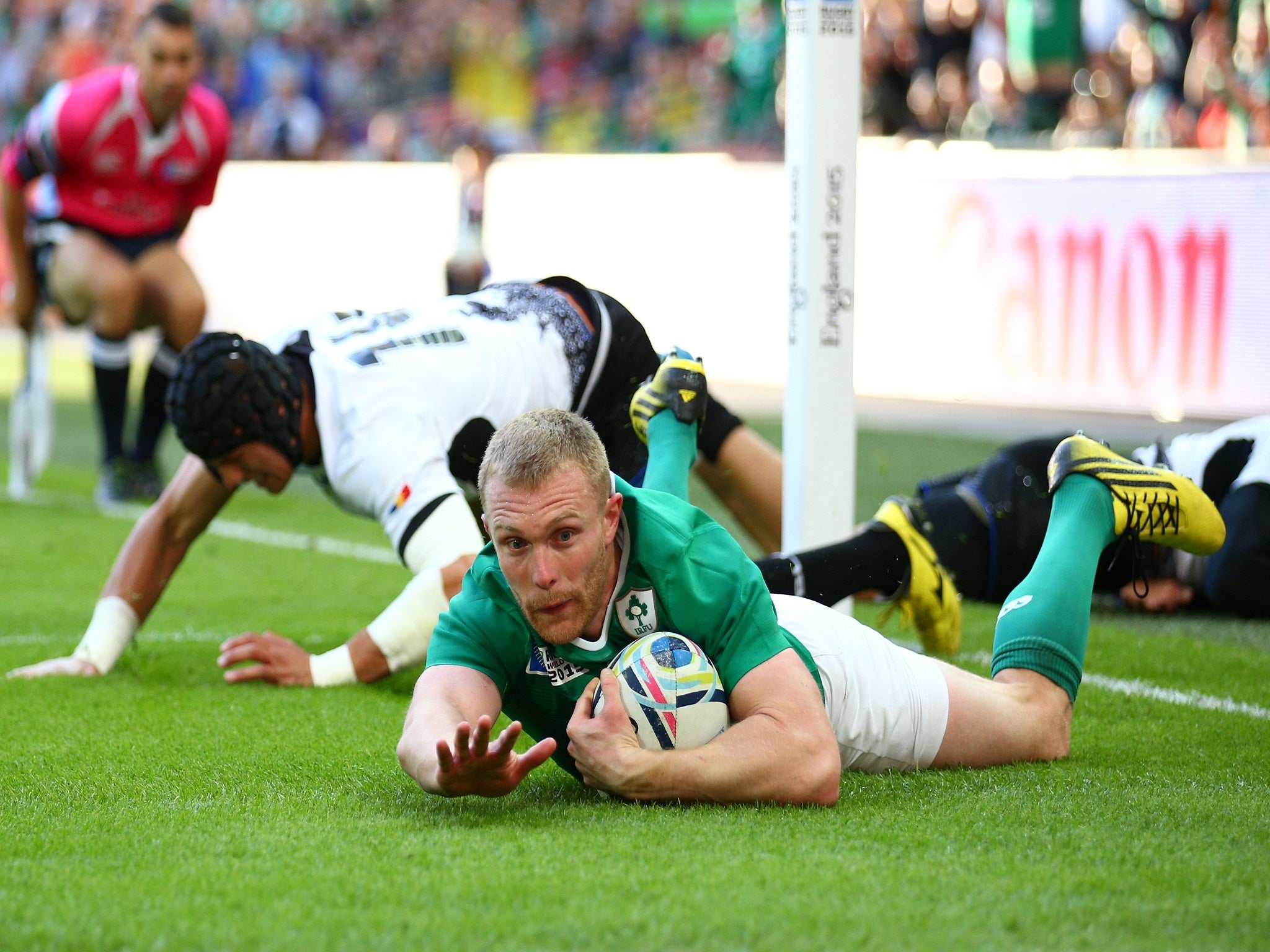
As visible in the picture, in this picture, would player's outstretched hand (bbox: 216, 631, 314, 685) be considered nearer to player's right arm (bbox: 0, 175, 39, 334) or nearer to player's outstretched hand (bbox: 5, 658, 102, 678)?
player's outstretched hand (bbox: 5, 658, 102, 678)

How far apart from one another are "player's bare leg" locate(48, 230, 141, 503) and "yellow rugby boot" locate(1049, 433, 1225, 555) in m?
6.03

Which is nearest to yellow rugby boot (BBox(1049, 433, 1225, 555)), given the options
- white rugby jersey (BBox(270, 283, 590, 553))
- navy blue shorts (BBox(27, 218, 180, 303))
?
white rugby jersey (BBox(270, 283, 590, 553))

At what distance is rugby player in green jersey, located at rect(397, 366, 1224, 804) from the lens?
3350 mm

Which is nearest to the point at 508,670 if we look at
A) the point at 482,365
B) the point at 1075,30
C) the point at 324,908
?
the point at 324,908

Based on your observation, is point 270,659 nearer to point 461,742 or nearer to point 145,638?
point 145,638

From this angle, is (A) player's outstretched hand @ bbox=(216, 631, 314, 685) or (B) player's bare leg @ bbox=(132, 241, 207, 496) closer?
(A) player's outstretched hand @ bbox=(216, 631, 314, 685)

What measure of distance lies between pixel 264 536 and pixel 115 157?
2206 mm

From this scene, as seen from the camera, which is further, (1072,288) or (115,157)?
(1072,288)

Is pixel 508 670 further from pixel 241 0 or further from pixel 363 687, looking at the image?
pixel 241 0

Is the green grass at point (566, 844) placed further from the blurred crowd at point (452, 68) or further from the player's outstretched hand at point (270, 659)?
the blurred crowd at point (452, 68)

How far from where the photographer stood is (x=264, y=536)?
8.59m

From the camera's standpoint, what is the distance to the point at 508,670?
12.1ft

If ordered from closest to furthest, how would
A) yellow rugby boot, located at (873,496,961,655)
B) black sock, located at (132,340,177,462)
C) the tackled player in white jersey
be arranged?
the tackled player in white jersey → yellow rugby boot, located at (873,496,961,655) → black sock, located at (132,340,177,462)

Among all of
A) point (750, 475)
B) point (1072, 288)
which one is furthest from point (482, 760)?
point (1072, 288)
